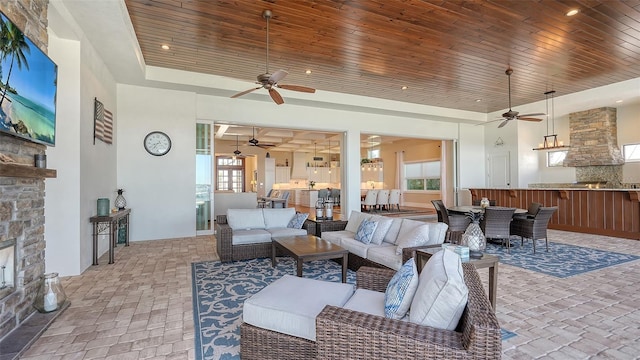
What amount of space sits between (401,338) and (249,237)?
3560 mm

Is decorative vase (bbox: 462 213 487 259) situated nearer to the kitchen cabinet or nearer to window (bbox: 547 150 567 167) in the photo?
window (bbox: 547 150 567 167)

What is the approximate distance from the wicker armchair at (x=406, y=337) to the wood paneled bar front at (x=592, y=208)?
7603mm

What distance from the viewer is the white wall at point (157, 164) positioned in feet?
20.7

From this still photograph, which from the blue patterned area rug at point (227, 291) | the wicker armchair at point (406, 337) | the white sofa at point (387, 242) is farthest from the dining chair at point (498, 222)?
the wicker armchair at point (406, 337)

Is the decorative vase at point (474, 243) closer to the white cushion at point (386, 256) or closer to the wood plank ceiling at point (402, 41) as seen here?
the white cushion at point (386, 256)

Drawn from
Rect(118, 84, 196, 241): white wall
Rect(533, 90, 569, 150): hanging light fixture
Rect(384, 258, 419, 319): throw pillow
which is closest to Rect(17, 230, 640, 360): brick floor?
Rect(384, 258, 419, 319): throw pillow

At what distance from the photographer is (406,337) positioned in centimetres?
138

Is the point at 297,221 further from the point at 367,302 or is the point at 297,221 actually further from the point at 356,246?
the point at 367,302

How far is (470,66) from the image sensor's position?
19.8 ft

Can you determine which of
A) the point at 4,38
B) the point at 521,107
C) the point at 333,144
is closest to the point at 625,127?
the point at 521,107

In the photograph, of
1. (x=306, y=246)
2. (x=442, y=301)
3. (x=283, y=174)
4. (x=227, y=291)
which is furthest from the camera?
(x=283, y=174)

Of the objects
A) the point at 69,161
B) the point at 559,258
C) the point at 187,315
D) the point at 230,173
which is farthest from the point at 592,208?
the point at 230,173

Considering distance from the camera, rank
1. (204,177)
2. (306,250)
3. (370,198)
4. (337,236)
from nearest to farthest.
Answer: (306,250) → (337,236) → (204,177) → (370,198)

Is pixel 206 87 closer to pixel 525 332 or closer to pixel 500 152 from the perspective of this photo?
pixel 525 332
